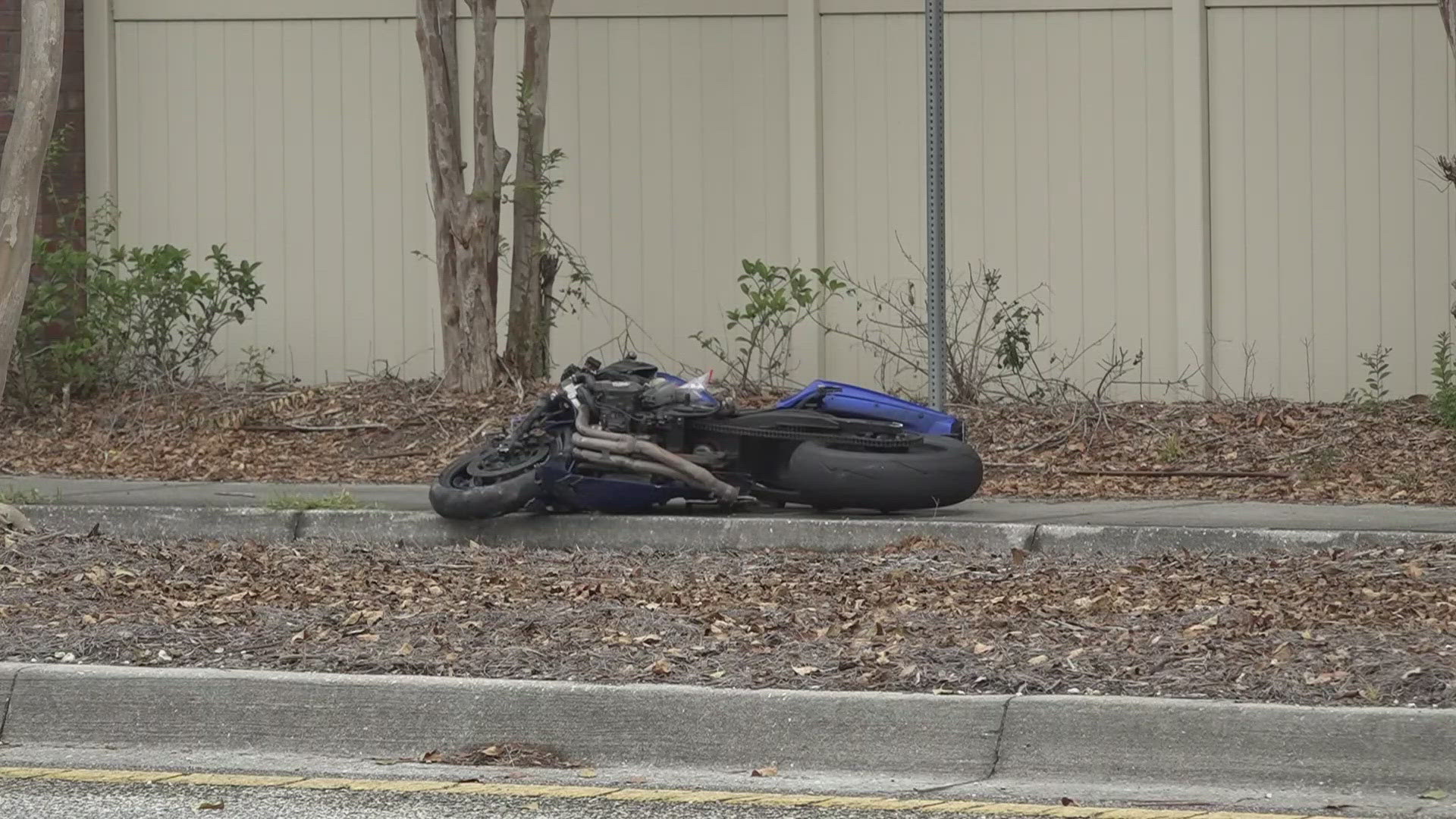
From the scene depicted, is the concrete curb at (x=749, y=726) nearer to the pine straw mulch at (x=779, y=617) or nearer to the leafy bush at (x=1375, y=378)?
the pine straw mulch at (x=779, y=617)

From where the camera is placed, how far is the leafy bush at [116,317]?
1358 cm

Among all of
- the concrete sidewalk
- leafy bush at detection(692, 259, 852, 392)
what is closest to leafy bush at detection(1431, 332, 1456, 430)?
the concrete sidewalk

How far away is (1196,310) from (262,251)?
6.11m

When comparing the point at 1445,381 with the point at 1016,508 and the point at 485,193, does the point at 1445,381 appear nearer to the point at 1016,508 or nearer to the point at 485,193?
the point at 1016,508

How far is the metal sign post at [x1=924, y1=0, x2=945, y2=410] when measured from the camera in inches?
425

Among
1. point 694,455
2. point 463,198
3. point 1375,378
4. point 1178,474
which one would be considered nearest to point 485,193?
point 463,198

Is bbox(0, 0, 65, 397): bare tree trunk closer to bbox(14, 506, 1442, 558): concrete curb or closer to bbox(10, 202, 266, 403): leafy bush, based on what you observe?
bbox(14, 506, 1442, 558): concrete curb

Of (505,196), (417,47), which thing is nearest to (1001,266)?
(505,196)

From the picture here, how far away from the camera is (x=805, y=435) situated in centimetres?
977

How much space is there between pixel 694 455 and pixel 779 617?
235 centimetres

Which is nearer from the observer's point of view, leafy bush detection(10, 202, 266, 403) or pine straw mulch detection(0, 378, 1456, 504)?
pine straw mulch detection(0, 378, 1456, 504)

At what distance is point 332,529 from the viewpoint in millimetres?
10039

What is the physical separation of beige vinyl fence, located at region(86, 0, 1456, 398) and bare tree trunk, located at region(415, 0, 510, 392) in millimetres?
883

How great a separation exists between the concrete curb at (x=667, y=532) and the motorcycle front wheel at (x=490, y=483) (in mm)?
155
